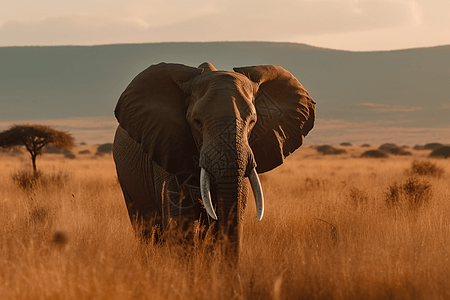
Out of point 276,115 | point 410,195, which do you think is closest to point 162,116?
point 276,115

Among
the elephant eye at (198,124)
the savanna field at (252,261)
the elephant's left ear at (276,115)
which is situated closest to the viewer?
the savanna field at (252,261)

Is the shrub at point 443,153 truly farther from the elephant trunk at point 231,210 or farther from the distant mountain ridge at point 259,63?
the distant mountain ridge at point 259,63

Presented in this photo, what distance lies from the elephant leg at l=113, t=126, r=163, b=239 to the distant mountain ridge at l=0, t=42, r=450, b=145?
346ft

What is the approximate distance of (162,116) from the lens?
598cm

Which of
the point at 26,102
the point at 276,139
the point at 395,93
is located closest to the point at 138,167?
the point at 276,139

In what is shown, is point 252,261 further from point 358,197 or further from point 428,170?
point 428,170

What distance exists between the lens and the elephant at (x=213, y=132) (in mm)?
5020

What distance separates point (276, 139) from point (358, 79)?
5683 inches

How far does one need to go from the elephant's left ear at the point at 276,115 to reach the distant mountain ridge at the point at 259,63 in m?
106

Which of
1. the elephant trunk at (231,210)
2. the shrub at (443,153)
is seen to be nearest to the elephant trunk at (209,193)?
the elephant trunk at (231,210)

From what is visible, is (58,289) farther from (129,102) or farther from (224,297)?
(129,102)

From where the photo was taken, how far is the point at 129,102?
647cm

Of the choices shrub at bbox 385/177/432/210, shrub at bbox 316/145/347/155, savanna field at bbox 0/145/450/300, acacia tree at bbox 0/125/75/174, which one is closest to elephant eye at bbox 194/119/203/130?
savanna field at bbox 0/145/450/300

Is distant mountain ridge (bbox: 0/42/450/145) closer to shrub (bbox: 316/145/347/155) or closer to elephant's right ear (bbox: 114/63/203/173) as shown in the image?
shrub (bbox: 316/145/347/155)
